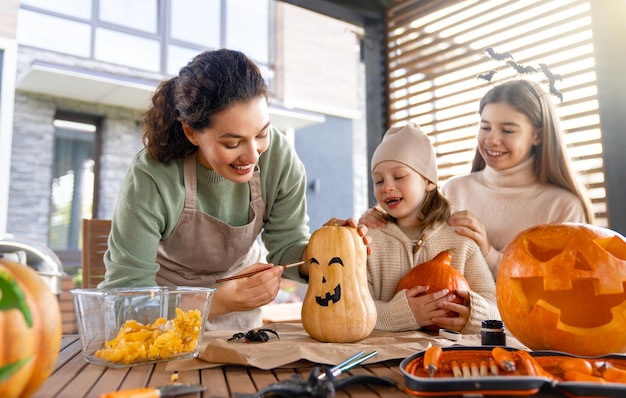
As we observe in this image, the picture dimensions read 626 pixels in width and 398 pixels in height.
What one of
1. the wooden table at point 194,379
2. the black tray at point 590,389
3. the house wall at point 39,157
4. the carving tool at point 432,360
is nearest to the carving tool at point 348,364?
the wooden table at point 194,379

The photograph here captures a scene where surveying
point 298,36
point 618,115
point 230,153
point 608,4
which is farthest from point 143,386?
point 298,36

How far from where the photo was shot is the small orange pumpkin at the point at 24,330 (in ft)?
2.19

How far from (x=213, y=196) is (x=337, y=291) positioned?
66cm

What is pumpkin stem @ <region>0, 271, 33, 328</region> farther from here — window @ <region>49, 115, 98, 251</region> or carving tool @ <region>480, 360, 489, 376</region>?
window @ <region>49, 115, 98, 251</region>

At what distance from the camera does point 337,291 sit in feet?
4.06

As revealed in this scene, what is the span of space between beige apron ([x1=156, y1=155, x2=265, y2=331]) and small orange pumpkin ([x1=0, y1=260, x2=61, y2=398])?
2.94 feet

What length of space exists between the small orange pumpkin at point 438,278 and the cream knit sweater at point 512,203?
32 cm

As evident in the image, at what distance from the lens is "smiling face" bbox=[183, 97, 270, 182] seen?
1.44 metres

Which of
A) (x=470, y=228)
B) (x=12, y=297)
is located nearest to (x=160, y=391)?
(x=12, y=297)

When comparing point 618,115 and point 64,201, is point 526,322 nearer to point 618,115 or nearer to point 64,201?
point 618,115

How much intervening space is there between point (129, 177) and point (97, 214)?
15.7 feet

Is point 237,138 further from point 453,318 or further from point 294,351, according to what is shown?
point 453,318

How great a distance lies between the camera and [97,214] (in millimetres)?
5930

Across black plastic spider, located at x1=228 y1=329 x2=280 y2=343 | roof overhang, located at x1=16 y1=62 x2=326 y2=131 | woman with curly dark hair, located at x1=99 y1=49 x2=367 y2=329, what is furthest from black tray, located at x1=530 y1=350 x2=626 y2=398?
roof overhang, located at x1=16 y1=62 x2=326 y2=131
